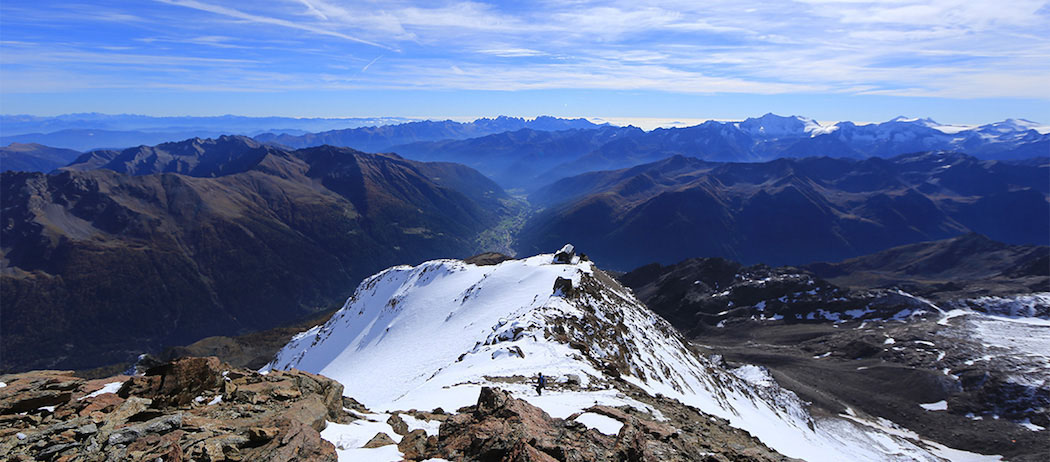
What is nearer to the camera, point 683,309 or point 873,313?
point 873,313

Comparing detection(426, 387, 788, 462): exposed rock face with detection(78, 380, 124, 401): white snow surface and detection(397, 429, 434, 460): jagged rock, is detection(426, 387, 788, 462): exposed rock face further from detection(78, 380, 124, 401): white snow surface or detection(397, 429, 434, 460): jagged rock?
detection(78, 380, 124, 401): white snow surface

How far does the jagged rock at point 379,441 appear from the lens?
16219 millimetres

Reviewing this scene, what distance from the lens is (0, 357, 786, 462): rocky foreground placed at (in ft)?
43.0

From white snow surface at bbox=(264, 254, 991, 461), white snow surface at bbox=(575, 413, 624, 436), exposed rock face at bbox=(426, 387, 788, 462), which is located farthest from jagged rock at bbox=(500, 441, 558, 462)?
white snow surface at bbox=(575, 413, 624, 436)

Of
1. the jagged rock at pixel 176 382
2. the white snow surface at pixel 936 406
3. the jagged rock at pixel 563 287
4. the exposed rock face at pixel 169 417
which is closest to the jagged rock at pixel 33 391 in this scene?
the exposed rock face at pixel 169 417

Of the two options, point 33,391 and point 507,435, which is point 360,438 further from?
point 33,391

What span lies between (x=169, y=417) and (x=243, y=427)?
2.25 m

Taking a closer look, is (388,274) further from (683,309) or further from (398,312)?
(683,309)

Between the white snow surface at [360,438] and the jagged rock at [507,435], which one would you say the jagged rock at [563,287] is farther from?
the white snow surface at [360,438]

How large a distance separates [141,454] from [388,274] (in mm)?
86834

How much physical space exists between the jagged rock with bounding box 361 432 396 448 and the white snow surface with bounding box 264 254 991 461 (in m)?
0.69

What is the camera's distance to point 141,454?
12.7 meters

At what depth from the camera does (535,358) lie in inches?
1310

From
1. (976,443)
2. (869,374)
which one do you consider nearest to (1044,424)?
(976,443)
